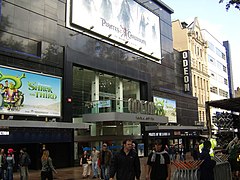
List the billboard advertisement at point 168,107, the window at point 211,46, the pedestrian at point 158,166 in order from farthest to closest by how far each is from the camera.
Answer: the window at point 211,46 < the billboard advertisement at point 168,107 < the pedestrian at point 158,166

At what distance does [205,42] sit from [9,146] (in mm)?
46405

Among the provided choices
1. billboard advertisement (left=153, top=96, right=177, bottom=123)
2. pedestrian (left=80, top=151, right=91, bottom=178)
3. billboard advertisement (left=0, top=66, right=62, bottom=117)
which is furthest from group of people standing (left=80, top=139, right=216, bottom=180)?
billboard advertisement (left=153, top=96, right=177, bottom=123)

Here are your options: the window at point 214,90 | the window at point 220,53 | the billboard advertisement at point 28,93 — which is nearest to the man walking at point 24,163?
the billboard advertisement at point 28,93

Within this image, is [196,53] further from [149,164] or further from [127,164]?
[127,164]

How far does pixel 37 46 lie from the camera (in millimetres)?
22016

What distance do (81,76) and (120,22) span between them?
785cm

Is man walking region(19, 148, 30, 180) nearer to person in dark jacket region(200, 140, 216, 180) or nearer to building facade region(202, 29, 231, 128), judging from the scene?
person in dark jacket region(200, 140, 216, 180)

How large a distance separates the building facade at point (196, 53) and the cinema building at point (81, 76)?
464 inches

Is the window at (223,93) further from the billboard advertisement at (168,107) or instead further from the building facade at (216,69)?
the billboard advertisement at (168,107)

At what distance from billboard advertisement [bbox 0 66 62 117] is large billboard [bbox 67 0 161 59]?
20.6ft

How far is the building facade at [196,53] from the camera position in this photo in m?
50.2

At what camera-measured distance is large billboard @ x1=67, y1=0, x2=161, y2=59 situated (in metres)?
26.3

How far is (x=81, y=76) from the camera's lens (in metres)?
27.1

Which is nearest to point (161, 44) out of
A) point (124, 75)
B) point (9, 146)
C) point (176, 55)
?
point (176, 55)
